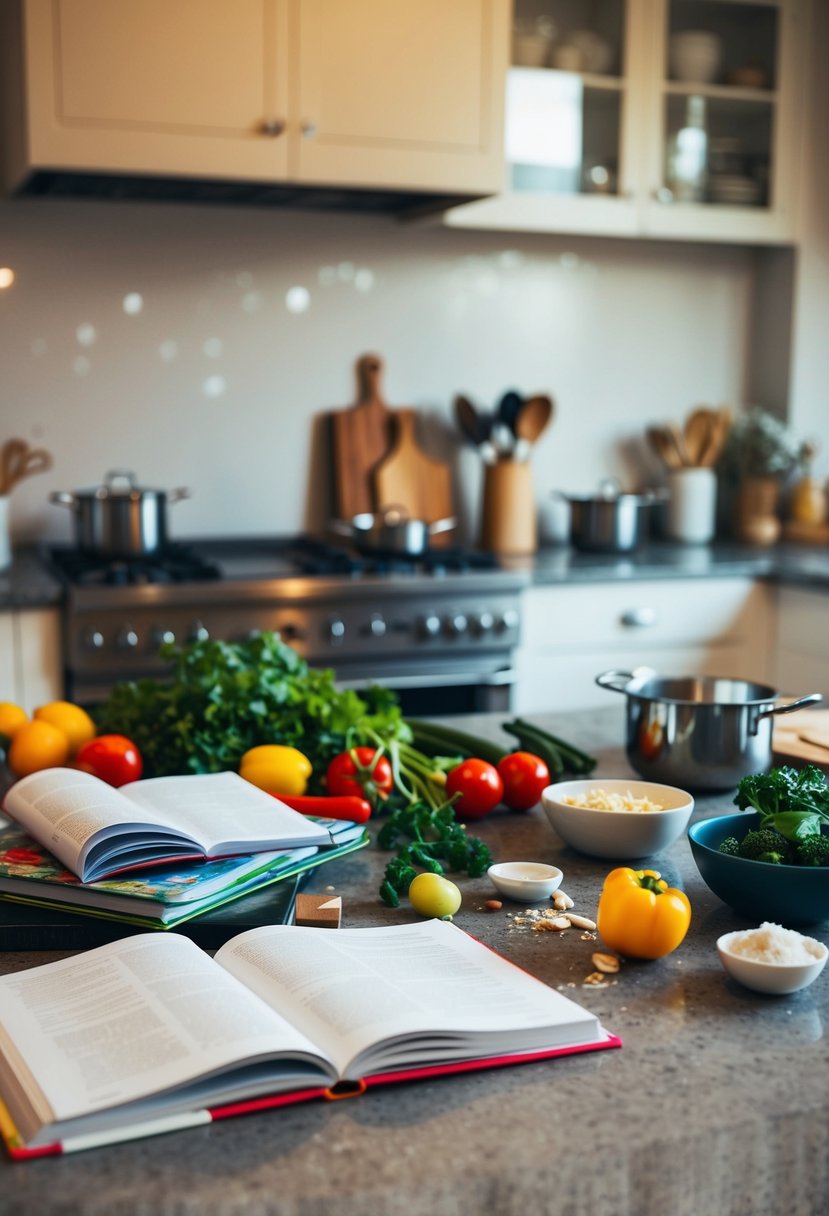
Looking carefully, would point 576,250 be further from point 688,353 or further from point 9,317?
point 9,317

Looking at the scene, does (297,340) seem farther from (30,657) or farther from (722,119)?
(722,119)

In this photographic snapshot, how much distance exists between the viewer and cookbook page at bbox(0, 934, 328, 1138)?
2.80ft

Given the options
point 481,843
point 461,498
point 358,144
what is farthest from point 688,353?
point 481,843

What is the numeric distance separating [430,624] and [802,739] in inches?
58.1

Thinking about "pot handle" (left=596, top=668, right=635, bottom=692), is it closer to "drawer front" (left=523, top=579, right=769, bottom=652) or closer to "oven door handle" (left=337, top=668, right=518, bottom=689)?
"oven door handle" (left=337, top=668, right=518, bottom=689)

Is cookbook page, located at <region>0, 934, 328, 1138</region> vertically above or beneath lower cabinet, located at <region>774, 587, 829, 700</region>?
above

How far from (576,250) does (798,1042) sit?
324 centimetres

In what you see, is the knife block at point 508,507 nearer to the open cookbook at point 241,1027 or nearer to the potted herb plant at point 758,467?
the potted herb plant at point 758,467

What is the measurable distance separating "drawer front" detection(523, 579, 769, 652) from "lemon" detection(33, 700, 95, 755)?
1700mm

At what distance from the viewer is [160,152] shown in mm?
2867

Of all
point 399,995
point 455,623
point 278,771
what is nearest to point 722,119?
point 455,623

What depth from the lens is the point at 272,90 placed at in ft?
9.64

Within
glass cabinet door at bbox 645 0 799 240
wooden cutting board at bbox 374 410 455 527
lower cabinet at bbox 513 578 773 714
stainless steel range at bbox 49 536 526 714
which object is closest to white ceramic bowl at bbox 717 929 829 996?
stainless steel range at bbox 49 536 526 714

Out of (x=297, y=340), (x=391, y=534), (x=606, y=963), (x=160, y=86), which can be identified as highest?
(x=160, y=86)
